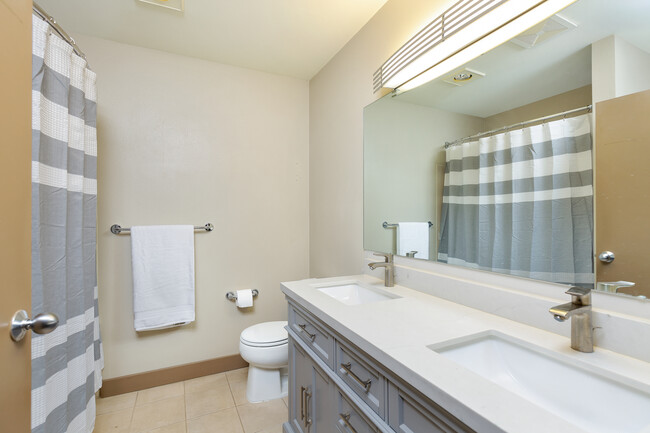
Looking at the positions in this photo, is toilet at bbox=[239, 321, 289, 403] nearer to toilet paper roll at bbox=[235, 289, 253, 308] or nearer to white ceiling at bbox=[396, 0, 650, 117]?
toilet paper roll at bbox=[235, 289, 253, 308]

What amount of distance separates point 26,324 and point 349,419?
3.03 feet

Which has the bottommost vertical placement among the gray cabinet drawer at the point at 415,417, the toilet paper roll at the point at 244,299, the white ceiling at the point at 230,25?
the toilet paper roll at the point at 244,299

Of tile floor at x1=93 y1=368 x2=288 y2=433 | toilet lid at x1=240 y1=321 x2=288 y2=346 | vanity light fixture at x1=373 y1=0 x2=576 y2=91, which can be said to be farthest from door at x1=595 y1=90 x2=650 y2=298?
tile floor at x1=93 y1=368 x2=288 y2=433

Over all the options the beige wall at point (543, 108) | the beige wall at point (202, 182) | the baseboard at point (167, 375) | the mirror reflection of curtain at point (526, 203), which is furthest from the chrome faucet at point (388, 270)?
the baseboard at point (167, 375)

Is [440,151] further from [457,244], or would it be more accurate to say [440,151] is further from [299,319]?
[299,319]

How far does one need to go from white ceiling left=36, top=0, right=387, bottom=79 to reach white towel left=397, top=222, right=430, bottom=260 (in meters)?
Answer: 1.28

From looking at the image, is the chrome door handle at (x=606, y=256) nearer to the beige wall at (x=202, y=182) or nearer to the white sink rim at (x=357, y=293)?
the white sink rim at (x=357, y=293)

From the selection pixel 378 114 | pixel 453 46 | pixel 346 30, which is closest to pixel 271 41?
pixel 346 30

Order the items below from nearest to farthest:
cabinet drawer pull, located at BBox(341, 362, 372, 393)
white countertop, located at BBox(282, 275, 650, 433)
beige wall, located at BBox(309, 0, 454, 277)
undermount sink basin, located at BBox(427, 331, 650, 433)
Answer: white countertop, located at BBox(282, 275, 650, 433) → undermount sink basin, located at BBox(427, 331, 650, 433) → cabinet drawer pull, located at BBox(341, 362, 372, 393) → beige wall, located at BBox(309, 0, 454, 277)

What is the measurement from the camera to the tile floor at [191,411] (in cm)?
171

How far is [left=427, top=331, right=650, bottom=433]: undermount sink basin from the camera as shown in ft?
2.05

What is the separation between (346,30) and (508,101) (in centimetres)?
125

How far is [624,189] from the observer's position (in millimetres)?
777

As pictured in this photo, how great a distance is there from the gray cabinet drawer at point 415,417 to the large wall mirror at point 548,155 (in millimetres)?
605
